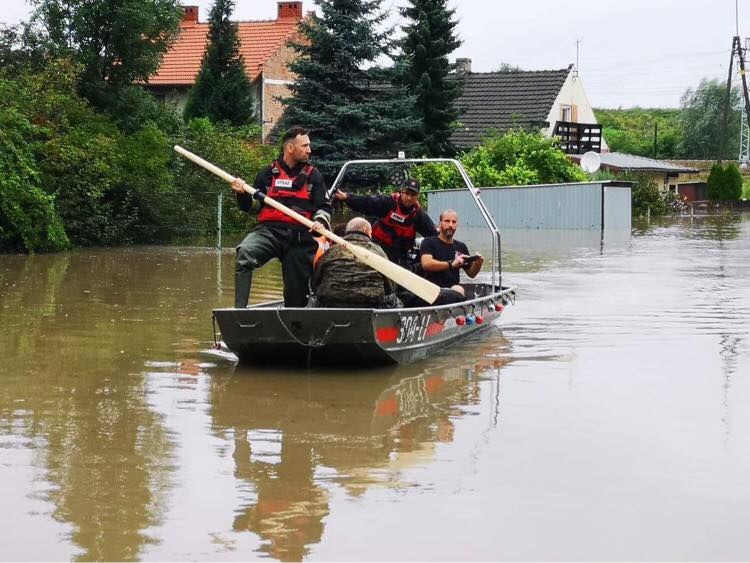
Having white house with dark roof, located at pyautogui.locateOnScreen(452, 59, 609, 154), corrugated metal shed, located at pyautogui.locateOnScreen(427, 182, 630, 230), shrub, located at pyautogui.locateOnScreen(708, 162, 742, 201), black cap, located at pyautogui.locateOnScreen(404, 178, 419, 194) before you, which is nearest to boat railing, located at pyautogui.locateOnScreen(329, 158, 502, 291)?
black cap, located at pyautogui.locateOnScreen(404, 178, 419, 194)

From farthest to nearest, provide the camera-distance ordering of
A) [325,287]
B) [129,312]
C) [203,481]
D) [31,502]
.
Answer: [129,312] < [325,287] < [203,481] < [31,502]

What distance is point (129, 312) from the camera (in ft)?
50.9

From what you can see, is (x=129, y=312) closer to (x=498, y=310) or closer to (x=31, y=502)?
(x=498, y=310)

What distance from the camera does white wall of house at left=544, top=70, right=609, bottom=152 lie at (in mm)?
58094

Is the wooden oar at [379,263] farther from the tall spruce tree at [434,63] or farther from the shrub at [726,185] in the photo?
the shrub at [726,185]

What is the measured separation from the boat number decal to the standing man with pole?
3.30 ft

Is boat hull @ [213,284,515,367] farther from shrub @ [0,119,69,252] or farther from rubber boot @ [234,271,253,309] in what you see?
shrub @ [0,119,69,252]

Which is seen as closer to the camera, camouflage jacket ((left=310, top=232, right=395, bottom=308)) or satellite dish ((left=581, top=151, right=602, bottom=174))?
camouflage jacket ((left=310, top=232, right=395, bottom=308))

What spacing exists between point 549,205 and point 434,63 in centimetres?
594

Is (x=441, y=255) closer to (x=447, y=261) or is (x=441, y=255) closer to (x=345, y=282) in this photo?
(x=447, y=261)

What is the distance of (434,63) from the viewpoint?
42.4 m

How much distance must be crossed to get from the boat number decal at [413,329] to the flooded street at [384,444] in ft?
0.93

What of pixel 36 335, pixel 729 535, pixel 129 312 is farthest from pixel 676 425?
pixel 129 312

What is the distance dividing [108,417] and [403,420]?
2010 mm
